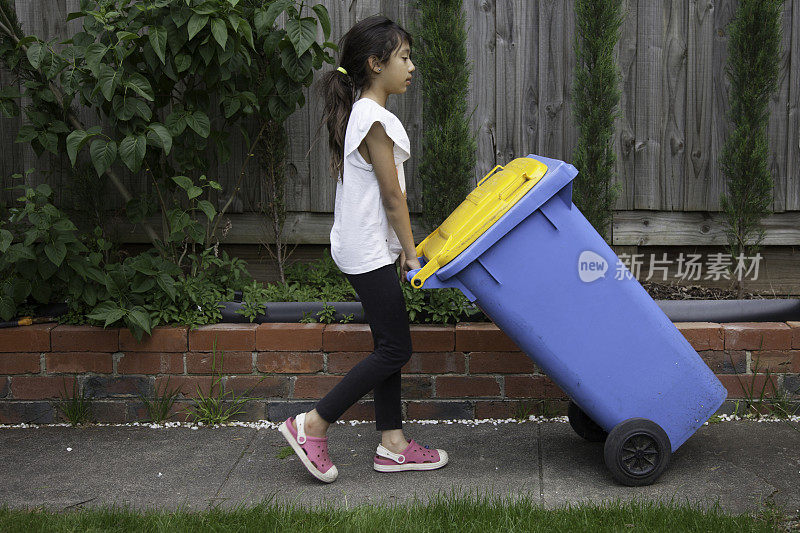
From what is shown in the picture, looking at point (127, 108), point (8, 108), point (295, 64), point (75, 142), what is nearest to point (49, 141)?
point (8, 108)

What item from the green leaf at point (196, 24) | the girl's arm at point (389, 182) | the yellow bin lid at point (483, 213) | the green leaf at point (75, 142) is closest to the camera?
the yellow bin lid at point (483, 213)

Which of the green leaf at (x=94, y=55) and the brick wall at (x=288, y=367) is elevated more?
the green leaf at (x=94, y=55)

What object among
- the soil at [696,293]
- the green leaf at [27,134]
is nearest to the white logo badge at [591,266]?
the soil at [696,293]

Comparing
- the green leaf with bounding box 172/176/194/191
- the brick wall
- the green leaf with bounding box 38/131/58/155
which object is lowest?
the brick wall

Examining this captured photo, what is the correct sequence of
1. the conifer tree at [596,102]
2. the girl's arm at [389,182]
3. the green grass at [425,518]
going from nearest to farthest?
the green grass at [425,518]
the girl's arm at [389,182]
the conifer tree at [596,102]

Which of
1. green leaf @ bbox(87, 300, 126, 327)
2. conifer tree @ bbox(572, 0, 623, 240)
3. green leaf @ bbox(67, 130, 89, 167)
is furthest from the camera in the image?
conifer tree @ bbox(572, 0, 623, 240)

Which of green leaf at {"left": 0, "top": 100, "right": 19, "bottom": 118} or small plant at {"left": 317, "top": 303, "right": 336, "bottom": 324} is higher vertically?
green leaf at {"left": 0, "top": 100, "right": 19, "bottom": 118}

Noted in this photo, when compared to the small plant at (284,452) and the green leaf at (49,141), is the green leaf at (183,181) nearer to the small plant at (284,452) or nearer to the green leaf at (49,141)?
the green leaf at (49,141)

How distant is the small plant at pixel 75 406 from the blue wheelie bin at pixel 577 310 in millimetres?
1887

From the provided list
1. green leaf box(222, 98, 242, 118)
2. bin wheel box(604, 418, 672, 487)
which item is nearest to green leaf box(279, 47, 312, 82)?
green leaf box(222, 98, 242, 118)

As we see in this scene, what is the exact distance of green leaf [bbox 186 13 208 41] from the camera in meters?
3.38

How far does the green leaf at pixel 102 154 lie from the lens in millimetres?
3529

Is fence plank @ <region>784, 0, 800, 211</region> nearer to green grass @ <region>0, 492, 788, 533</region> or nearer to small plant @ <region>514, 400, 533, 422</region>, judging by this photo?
small plant @ <region>514, 400, 533, 422</region>

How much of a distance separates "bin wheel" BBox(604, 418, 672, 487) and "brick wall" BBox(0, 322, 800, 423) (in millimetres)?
803
